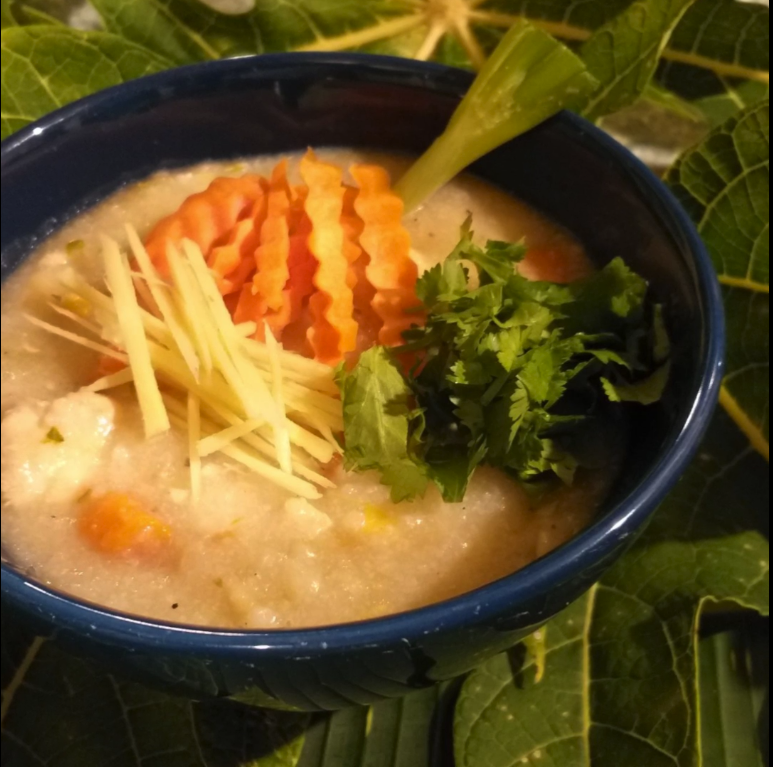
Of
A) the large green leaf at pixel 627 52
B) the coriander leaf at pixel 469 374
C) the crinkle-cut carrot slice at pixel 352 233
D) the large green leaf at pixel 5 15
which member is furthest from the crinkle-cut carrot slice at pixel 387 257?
the large green leaf at pixel 5 15

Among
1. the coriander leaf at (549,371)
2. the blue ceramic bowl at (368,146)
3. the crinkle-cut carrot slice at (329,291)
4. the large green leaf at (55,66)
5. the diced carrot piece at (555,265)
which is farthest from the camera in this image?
the large green leaf at (55,66)

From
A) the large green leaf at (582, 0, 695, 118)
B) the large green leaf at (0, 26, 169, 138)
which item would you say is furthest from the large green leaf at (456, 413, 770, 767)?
the large green leaf at (0, 26, 169, 138)

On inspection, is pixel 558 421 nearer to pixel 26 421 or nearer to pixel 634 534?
pixel 634 534

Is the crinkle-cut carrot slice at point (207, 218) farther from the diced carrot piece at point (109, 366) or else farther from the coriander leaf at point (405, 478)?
the coriander leaf at point (405, 478)

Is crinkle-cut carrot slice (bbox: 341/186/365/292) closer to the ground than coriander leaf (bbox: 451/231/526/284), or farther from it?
farther from it

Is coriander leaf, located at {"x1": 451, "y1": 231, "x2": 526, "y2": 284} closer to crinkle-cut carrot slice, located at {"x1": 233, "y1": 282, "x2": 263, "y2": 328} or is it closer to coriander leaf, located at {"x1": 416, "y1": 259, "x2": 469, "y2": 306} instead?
coriander leaf, located at {"x1": 416, "y1": 259, "x2": 469, "y2": 306}
